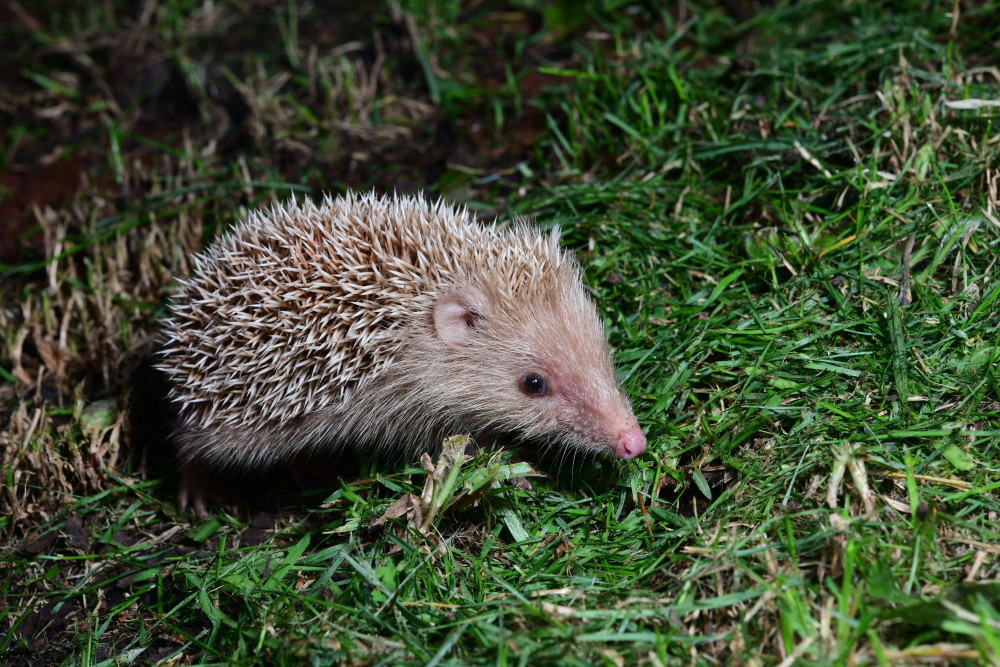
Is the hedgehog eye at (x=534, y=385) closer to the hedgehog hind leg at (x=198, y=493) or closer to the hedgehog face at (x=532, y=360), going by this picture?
the hedgehog face at (x=532, y=360)

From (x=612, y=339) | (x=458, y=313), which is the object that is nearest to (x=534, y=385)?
(x=458, y=313)

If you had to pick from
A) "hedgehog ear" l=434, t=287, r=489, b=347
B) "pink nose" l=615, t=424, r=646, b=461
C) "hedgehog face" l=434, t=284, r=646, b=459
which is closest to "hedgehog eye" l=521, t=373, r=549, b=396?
"hedgehog face" l=434, t=284, r=646, b=459

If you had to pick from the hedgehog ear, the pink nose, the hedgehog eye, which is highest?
the hedgehog ear

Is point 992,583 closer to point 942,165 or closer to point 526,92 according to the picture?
point 942,165

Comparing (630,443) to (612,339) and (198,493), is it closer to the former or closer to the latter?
(612,339)

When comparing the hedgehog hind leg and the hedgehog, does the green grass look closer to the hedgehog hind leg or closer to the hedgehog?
the hedgehog hind leg

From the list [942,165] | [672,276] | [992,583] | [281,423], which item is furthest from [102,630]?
[942,165]

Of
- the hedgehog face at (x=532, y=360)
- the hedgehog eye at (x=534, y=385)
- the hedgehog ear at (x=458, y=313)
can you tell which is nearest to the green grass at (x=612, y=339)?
the hedgehog face at (x=532, y=360)
